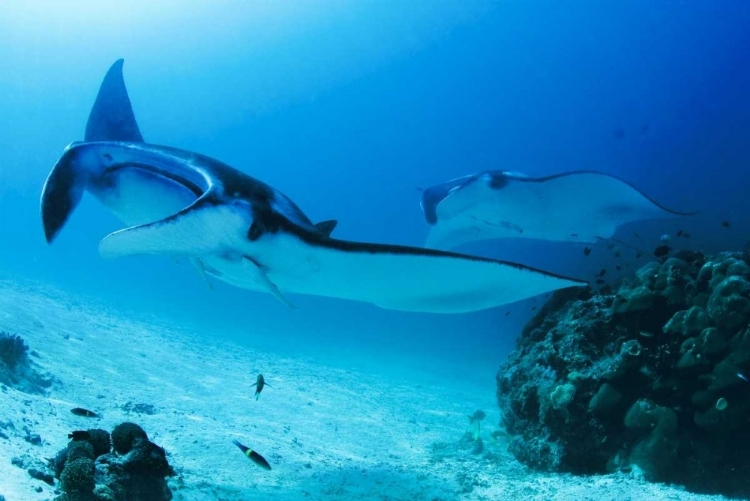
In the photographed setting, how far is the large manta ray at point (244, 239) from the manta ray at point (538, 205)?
3475 mm

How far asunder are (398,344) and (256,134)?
125ft

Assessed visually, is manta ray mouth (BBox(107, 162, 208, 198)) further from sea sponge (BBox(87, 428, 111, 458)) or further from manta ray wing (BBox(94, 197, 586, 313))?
sea sponge (BBox(87, 428, 111, 458))

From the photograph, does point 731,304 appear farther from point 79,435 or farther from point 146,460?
point 79,435

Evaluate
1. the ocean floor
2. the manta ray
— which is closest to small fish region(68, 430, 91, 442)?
the ocean floor

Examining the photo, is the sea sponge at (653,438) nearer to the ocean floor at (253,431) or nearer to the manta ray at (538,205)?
the ocean floor at (253,431)

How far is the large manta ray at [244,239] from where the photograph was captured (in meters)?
2.29

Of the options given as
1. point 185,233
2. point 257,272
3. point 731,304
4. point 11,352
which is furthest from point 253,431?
point 731,304

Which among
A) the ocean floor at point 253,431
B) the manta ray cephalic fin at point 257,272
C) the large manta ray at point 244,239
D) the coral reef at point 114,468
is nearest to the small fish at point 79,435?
the coral reef at point 114,468

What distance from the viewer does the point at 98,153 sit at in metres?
2.79

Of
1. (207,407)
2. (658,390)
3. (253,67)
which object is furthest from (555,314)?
(253,67)

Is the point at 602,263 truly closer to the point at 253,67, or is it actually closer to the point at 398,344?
the point at 398,344

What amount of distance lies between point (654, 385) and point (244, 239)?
4460 mm

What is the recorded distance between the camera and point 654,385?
4523 mm

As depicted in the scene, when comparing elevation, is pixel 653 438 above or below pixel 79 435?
above
